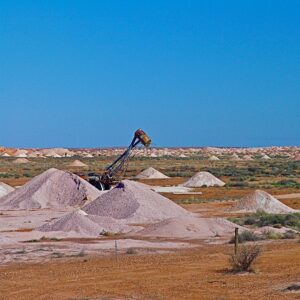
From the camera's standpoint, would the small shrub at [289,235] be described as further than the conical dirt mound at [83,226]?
No

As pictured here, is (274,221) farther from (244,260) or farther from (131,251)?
(244,260)

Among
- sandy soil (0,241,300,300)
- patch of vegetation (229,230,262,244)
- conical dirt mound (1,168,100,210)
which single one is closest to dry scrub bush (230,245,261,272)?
sandy soil (0,241,300,300)

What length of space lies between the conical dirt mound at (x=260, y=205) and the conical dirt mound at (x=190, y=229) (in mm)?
8259

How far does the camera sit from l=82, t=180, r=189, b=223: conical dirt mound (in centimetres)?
3288

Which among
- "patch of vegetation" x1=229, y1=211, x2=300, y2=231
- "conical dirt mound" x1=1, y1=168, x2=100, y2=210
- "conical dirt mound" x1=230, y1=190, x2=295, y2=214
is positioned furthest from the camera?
"conical dirt mound" x1=1, y1=168, x2=100, y2=210

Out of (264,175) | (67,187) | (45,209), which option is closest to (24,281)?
(45,209)

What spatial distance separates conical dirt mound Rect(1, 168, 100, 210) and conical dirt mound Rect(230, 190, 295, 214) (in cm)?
881

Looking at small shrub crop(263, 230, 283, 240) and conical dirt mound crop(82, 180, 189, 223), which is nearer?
small shrub crop(263, 230, 283, 240)

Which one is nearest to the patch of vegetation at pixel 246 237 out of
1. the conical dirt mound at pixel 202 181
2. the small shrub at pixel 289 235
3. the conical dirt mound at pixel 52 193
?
the small shrub at pixel 289 235

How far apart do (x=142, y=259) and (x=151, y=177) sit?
45.5 metres

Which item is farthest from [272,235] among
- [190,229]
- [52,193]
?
[52,193]

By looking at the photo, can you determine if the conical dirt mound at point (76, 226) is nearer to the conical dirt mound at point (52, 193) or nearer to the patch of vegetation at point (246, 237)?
the patch of vegetation at point (246, 237)

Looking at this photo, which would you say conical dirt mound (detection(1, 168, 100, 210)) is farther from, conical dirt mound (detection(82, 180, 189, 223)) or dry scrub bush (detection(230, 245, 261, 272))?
dry scrub bush (detection(230, 245, 261, 272))

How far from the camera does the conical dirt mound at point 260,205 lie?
121 ft
